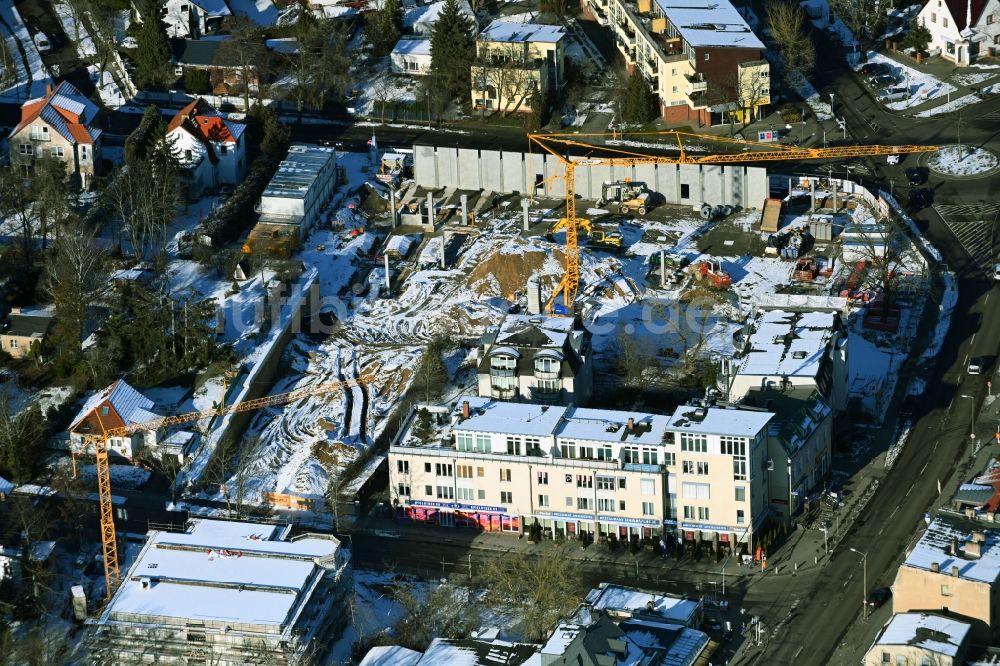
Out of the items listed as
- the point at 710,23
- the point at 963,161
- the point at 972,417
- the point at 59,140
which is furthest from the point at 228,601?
the point at 710,23

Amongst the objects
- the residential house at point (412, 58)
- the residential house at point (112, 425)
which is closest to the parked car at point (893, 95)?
the residential house at point (412, 58)

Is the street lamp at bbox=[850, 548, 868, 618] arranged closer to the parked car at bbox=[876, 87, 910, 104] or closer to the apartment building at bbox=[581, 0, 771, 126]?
the apartment building at bbox=[581, 0, 771, 126]

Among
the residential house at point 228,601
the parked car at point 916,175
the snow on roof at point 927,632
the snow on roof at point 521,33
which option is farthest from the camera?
the snow on roof at point 521,33

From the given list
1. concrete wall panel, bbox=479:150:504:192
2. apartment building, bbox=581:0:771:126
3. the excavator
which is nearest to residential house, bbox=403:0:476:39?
apartment building, bbox=581:0:771:126

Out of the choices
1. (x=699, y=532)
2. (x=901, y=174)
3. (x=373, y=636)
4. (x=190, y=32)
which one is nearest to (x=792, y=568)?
(x=699, y=532)

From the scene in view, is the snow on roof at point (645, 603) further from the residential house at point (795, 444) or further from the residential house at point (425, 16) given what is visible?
the residential house at point (425, 16)

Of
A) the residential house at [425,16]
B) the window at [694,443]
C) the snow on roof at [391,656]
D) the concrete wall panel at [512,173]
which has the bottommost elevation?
the snow on roof at [391,656]
